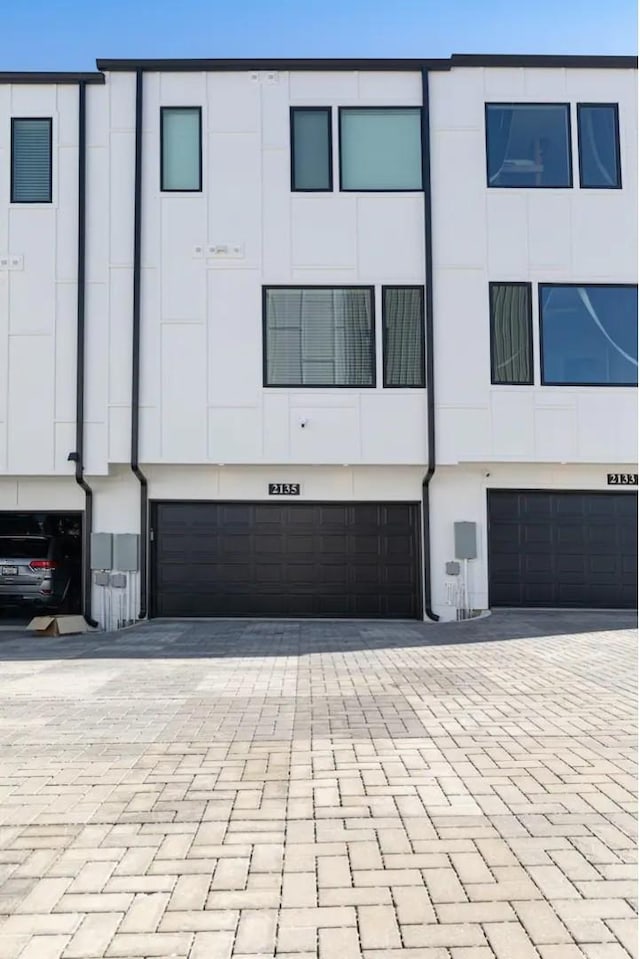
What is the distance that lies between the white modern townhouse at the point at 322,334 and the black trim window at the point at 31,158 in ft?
0.16

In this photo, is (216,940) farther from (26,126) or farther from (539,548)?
(26,126)

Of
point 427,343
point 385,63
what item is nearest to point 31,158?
point 385,63

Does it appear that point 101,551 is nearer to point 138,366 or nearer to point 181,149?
point 138,366

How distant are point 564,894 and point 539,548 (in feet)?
36.9

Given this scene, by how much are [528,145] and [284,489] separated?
7805 millimetres

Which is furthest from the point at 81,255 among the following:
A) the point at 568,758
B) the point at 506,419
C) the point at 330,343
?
the point at 568,758

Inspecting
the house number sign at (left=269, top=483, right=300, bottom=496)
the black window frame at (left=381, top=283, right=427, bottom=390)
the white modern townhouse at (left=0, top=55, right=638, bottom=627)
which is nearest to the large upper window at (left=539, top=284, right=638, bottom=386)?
the white modern townhouse at (left=0, top=55, right=638, bottom=627)

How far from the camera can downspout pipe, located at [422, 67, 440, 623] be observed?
43.8 ft

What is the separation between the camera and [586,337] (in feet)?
44.6

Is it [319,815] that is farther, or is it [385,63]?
[385,63]

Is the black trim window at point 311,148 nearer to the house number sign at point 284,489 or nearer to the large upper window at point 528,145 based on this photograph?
the large upper window at point 528,145

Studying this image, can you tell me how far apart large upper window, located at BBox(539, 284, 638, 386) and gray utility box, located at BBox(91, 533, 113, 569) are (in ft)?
27.6

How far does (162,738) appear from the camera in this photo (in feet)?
17.7

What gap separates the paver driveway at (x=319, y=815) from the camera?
9.23 feet
